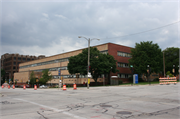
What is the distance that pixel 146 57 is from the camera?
50188 millimetres

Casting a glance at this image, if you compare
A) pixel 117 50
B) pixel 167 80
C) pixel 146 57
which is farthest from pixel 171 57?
pixel 167 80

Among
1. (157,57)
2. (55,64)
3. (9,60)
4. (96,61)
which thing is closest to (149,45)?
(157,57)

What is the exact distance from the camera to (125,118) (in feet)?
22.1

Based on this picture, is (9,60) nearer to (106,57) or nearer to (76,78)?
(76,78)

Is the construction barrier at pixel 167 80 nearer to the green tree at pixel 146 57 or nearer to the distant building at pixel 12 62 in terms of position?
the green tree at pixel 146 57

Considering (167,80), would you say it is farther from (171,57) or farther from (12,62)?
(12,62)

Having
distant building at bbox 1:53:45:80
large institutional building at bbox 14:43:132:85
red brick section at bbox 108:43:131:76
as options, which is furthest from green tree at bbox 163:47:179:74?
distant building at bbox 1:53:45:80

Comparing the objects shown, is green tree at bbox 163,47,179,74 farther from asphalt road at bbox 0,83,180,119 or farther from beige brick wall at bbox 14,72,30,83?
beige brick wall at bbox 14,72,30,83

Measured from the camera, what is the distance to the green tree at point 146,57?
4992cm

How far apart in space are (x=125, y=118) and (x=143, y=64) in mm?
45952

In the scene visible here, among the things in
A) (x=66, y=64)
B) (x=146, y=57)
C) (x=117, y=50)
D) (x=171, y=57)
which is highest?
(x=117, y=50)

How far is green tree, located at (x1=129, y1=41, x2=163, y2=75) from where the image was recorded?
164 ft

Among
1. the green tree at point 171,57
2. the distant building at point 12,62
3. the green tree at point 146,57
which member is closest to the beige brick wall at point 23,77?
the distant building at point 12,62

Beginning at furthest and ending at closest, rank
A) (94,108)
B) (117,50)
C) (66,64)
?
(66,64)
(117,50)
(94,108)
